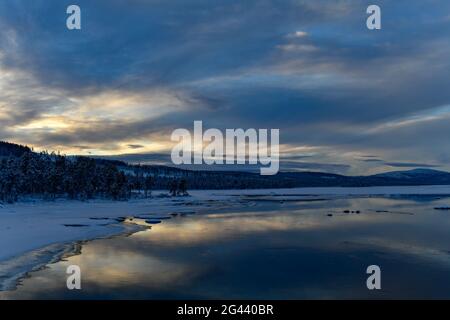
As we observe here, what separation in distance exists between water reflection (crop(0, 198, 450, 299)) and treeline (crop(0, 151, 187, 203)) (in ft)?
190

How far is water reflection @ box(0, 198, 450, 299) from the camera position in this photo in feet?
59.7

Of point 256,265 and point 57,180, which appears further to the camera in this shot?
point 57,180

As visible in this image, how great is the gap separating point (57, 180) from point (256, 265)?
79.3 meters

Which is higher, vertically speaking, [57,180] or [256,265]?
[57,180]

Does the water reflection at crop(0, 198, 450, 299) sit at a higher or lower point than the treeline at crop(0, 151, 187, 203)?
lower

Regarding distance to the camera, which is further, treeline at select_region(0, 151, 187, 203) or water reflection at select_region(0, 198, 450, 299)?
treeline at select_region(0, 151, 187, 203)

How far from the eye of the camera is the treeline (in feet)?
279

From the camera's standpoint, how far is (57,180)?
308ft

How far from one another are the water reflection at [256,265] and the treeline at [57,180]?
5799cm
